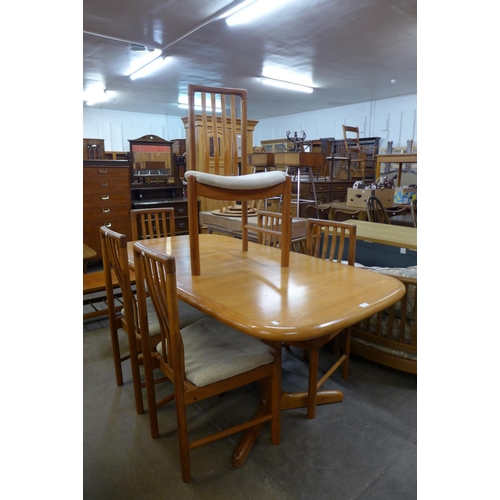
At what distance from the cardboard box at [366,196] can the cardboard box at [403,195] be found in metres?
0.17

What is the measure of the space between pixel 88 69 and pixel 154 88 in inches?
70.3

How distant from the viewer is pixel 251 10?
387 cm

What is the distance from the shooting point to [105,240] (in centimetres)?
178

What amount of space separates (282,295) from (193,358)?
0.43 meters

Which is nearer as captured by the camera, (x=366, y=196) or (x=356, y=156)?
(x=366, y=196)

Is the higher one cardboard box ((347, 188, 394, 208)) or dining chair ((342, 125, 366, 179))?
dining chair ((342, 125, 366, 179))

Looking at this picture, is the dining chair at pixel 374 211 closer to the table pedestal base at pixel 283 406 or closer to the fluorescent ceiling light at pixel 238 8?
the fluorescent ceiling light at pixel 238 8

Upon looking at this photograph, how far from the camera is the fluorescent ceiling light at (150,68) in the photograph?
19.1 feet

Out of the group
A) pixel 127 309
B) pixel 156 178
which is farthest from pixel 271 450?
pixel 156 178

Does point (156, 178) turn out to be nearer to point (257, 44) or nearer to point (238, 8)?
point (257, 44)

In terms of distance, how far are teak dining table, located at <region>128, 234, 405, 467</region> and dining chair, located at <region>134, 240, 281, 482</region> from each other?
0.12 m

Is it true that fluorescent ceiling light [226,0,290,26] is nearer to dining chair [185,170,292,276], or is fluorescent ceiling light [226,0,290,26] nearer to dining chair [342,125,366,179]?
dining chair [185,170,292,276]

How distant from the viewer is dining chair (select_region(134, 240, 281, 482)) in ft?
4.19

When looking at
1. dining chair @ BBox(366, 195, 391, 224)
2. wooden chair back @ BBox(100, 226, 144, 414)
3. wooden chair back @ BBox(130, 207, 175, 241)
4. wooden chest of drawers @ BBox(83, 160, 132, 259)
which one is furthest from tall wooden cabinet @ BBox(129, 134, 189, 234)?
wooden chair back @ BBox(100, 226, 144, 414)
